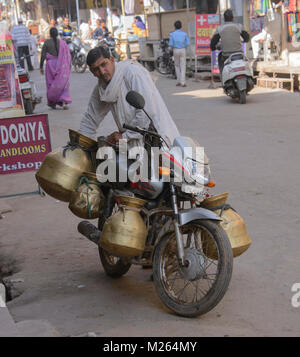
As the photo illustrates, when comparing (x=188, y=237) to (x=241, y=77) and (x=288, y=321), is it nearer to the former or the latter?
(x=288, y=321)

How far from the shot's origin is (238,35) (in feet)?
43.3

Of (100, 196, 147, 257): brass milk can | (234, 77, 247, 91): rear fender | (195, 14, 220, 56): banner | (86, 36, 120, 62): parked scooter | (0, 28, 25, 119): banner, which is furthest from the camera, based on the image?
(86, 36, 120, 62): parked scooter

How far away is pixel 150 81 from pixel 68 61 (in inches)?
423

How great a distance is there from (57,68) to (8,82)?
548cm

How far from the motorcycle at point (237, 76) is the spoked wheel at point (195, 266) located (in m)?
9.24

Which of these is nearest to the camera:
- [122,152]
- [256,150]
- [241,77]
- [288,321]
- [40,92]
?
[288,321]

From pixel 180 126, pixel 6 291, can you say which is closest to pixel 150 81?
pixel 6 291

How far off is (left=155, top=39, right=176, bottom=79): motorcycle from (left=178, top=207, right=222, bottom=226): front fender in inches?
664

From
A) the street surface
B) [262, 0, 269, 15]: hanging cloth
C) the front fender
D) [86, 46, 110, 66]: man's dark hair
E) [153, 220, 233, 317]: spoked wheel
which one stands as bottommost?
the street surface

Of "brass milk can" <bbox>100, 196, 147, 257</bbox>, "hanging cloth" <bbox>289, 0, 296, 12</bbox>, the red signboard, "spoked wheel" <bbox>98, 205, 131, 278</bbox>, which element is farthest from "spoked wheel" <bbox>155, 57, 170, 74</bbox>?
"brass milk can" <bbox>100, 196, 147, 257</bbox>

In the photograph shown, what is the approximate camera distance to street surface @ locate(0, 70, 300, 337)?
11.7 feet

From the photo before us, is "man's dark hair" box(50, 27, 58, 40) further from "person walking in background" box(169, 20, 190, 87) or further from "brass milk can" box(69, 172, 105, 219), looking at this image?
"brass milk can" box(69, 172, 105, 219)

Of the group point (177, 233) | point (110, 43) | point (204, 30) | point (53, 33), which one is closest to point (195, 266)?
point (177, 233)

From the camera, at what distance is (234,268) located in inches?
177
